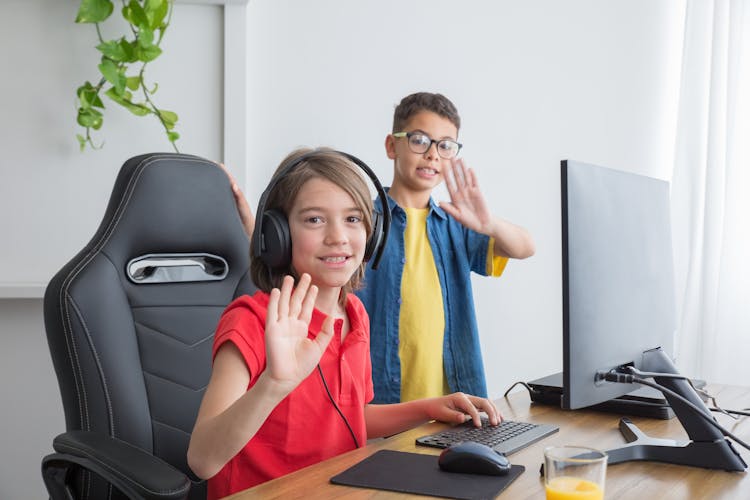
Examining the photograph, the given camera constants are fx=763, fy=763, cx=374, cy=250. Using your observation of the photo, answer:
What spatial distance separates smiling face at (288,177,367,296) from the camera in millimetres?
1270

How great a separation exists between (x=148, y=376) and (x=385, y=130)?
4.49 ft

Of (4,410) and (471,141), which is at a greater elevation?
(471,141)

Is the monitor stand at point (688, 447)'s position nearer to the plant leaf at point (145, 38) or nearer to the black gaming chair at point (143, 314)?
the black gaming chair at point (143, 314)

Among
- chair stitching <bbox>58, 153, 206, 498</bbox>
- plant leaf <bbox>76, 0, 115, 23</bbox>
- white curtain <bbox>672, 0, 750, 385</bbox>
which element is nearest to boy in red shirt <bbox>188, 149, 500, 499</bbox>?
chair stitching <bbox>58, 153, 206, 498</bbox>

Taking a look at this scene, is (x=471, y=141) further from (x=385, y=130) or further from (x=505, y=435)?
(x=505, y=435)

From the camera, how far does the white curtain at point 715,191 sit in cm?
243

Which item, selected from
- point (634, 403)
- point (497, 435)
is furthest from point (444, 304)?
point (497, 435)

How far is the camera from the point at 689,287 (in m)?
2.49

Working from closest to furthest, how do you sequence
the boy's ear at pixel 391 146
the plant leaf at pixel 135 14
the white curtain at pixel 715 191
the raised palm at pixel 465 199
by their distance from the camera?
the raised palm at pixel 465 199, the boy's ear at pixel 391 146, the plant leaf at pixel 135 14, the white curtain at pixel 715 191

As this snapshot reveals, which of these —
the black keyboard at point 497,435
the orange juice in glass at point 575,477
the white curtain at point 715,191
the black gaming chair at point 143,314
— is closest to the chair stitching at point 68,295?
the black gaming chair at point 143,314

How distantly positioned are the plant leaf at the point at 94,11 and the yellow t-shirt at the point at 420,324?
1054mm

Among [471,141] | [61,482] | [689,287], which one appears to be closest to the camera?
[61,482]

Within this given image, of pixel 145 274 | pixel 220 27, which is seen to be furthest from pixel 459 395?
pixel 220 27

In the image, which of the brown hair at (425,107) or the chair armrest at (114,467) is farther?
the brown hair at (425,107)
